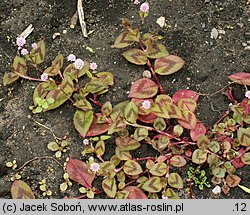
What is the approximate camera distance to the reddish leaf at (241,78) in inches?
112

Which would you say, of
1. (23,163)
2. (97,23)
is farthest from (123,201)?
(97,23)

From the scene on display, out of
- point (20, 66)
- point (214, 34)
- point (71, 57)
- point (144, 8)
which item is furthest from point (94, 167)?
point (214, 34)

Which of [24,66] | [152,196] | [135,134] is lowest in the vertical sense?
[152,196]

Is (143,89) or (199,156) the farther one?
(143,89)

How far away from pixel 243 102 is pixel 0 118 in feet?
3.86

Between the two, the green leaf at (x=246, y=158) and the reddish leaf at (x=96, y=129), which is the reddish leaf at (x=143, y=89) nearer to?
the reddish leaf at (x=96, y=129)

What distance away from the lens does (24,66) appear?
294cm

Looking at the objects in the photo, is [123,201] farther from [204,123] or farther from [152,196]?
[204,123]

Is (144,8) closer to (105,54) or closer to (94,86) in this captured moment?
(105,54)

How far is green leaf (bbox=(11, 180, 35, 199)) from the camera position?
2.66 meters

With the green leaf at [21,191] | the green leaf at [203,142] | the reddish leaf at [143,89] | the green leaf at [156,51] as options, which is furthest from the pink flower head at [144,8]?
the green leaf at [21,191]

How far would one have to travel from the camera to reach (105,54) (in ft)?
9.78

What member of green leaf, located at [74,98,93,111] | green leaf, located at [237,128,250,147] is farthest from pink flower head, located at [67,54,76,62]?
green leaf, located at [237,128,250,147]

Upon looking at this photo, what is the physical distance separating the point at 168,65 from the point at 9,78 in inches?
31.0
